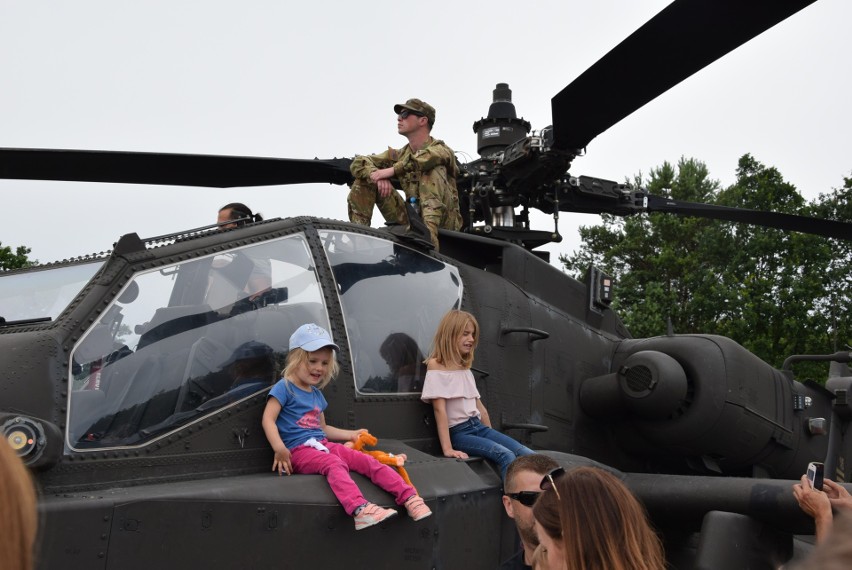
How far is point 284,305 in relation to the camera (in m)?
4.42

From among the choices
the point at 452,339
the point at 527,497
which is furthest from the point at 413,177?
the point at 527,497

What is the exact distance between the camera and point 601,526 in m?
2.38

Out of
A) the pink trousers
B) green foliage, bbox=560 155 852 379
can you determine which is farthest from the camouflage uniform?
green foliage, bbox=560 155 852 379

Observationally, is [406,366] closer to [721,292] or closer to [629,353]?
[629,353]

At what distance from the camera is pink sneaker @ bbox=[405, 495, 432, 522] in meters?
3.89

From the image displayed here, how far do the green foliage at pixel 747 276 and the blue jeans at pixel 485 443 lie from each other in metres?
22.6

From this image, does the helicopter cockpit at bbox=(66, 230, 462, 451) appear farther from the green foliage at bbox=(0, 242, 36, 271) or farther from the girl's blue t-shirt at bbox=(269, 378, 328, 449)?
the green foliage at bbox=(0, 242, 36, 271)

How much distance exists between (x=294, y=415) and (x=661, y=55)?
2.65 metres

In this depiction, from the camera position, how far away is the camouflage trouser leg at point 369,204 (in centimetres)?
→ 646

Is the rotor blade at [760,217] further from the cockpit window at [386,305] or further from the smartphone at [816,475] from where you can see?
the smartphone at [816,475]

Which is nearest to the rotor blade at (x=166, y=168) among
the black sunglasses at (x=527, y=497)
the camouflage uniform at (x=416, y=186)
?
the camouflage uniform at (x=416, y=186)

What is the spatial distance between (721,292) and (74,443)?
29235mm

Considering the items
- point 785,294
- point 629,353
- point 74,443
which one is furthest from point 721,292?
point 74,443

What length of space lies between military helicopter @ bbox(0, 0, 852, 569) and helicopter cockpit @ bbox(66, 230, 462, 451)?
10 millimetres
